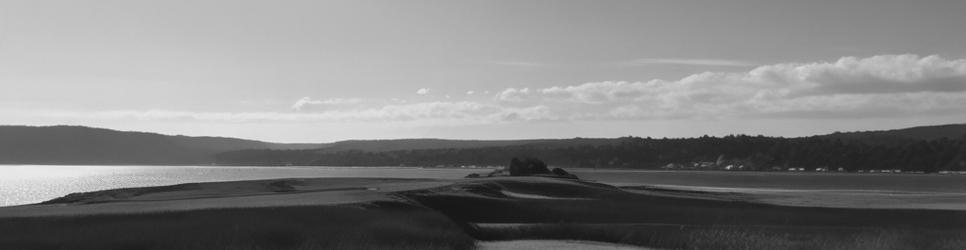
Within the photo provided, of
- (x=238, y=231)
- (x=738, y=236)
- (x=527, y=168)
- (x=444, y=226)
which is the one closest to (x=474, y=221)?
(x=444, y=226)

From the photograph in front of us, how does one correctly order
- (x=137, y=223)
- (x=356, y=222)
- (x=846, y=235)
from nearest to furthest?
1. (x=137, y=223)
2. (x=356, y=222)
3. (x=846, y=235)

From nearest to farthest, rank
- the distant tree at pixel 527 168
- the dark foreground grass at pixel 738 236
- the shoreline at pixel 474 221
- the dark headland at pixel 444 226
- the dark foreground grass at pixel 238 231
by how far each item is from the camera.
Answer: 1. the dark foreground grass at pixel 238 231
2. the dark headland at pixel 444 226
3. the shoreline at pixel 474 221
4. the dark foreground grass at pixel 738 236
5. the distant tree at pixel 527 168

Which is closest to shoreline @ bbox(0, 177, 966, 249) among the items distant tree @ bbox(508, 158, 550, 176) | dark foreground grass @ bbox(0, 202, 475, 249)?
dark foreground grass @ bbox(0, 202, 475, 249)

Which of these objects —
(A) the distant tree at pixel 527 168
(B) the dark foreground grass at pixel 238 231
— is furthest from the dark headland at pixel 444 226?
(A) the distant tree at pixel 527 168

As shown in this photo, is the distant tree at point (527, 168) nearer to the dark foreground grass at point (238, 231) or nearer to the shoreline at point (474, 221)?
the shoreline at point (474, 221)

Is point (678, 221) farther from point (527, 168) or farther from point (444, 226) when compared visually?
point (527, 168)

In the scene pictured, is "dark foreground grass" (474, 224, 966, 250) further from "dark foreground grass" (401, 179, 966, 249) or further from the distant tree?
the distant tree

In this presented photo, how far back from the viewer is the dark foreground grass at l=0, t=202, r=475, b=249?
75.5 ft

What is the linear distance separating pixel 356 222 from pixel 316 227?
1.54 m

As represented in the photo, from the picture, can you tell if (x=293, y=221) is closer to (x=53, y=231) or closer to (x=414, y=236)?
(x=414, y=236)

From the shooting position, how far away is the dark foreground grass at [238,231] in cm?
2300

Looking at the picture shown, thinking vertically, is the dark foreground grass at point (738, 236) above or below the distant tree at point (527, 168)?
below

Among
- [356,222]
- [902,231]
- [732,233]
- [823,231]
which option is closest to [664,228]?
[732,233]

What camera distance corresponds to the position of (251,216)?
2652cm
